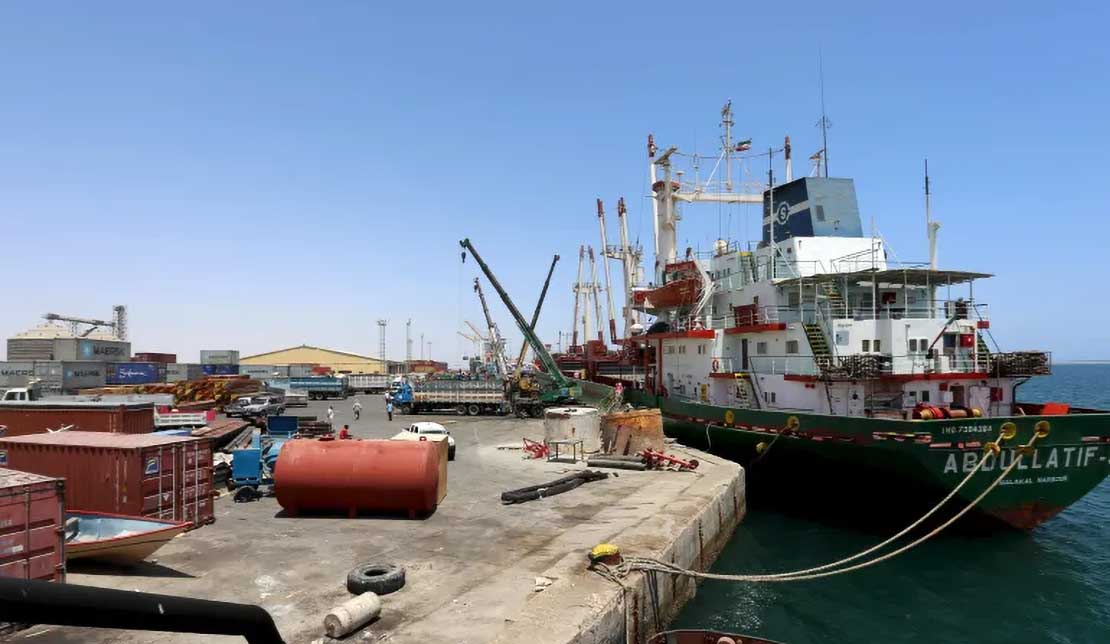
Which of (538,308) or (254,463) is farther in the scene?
(538,308)

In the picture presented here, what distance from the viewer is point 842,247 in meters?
25.9

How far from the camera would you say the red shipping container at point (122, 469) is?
13.4 m

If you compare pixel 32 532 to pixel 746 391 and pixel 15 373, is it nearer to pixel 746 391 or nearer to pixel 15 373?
pixel 746 391

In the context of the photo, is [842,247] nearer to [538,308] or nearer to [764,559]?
[764,559]

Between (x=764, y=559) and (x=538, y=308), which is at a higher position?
(x=538, y=308)

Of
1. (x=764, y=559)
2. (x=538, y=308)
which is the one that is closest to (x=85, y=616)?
(x=764, y=559)

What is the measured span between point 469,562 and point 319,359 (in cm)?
12214

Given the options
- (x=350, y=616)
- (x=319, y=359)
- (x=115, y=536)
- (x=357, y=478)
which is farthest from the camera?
(x=319, y=359)

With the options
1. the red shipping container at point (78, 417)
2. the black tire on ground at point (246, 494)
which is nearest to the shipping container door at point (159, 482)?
the black tire on ground at point (246, 494)

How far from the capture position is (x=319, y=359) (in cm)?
12575

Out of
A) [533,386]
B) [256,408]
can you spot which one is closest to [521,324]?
[533,386]

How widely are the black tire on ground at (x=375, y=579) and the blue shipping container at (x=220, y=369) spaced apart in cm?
→ 8210

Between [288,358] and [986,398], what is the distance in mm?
124012

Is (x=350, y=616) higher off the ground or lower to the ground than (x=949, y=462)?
lower
